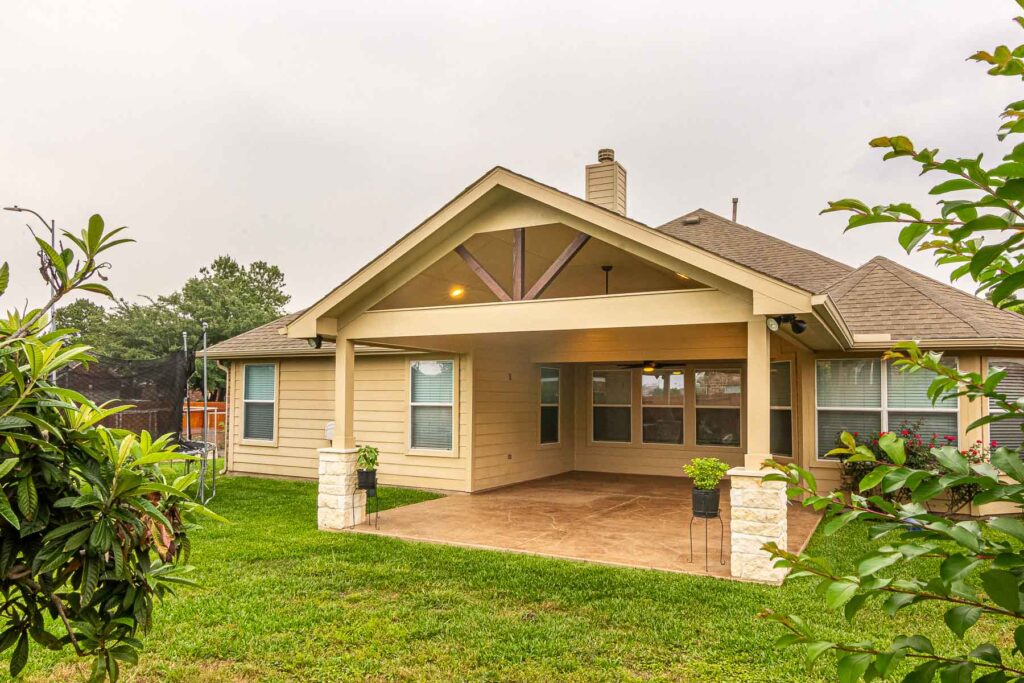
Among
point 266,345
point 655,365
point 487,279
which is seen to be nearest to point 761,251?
point 655,365

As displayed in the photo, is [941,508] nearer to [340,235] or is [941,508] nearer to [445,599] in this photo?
[445,599]

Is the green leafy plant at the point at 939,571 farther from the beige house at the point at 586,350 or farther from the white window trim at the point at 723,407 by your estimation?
the white window trim at the point at 723,407

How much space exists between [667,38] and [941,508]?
961cm

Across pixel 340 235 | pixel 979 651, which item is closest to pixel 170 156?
pixel 340 235

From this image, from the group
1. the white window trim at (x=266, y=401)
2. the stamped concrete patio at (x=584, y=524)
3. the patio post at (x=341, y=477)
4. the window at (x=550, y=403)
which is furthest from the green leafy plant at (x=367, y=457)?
the white window trim at (x=266, y=401)

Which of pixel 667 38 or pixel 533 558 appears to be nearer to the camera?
pixel 533 558

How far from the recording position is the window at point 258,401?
41.5 ft

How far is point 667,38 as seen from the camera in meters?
12.9

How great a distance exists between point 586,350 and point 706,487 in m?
5.66

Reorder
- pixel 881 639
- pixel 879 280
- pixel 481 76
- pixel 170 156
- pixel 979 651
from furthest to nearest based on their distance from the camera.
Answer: pixel 170 156 < pixel 481 76 < pixel 879 280 < pixel 881 639 < pixel 979 651

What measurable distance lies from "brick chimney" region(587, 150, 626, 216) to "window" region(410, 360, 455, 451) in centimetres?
350

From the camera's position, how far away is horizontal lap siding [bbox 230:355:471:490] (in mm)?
10820

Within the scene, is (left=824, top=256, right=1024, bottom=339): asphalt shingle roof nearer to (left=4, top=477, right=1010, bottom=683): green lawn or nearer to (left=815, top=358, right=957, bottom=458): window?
(left=815, top=358, right=957, bottom=458): window

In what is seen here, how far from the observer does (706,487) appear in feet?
20.2
